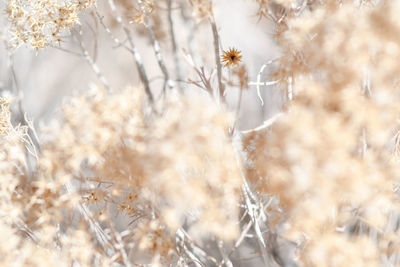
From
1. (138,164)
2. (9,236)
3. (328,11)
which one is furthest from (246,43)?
(9,236)

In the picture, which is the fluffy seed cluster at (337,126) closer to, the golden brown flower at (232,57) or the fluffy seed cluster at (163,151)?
the fluffy seed cluster at (163,151)

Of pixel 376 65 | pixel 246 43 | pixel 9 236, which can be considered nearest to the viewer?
pixel 376 65

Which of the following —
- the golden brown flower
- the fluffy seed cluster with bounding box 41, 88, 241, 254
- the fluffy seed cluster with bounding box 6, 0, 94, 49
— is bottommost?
the fluffy seed cluster with bounding box 41, 88, 241, 254

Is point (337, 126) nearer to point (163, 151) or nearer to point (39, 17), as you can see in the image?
point (163, 151)

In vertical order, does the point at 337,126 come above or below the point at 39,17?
below

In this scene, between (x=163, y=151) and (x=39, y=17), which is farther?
(x=39, y=17)

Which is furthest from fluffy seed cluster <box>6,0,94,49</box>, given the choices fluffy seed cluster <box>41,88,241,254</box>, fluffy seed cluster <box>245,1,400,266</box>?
fluffy seed cluster <box>245,1,400,266</box>

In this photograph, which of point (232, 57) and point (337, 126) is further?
point (232, 57)

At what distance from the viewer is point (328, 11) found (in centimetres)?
43

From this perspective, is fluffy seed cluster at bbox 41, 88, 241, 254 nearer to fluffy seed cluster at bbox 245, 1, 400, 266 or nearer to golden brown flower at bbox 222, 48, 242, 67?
fluffy seed cluster at bbox 245, 1, 400, 266

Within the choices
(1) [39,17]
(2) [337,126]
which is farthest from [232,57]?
(1) [39,17]

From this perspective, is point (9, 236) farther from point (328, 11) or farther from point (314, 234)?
point (328, 11)

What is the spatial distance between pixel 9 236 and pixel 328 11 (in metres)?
0.58

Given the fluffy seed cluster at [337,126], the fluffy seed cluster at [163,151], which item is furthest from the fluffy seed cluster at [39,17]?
the fluffy seed cluster at [337,126]
